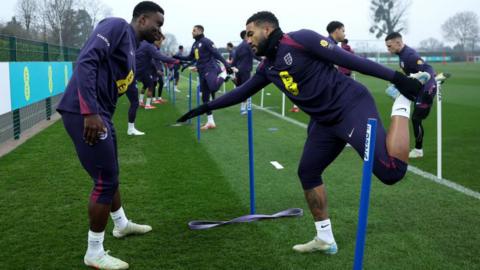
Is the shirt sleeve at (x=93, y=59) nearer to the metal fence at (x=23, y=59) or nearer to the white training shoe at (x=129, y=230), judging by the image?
the white training shoe at (x=129, y=230)

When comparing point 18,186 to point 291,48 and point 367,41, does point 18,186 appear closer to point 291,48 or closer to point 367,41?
point 291,48

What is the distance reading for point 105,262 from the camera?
391cm

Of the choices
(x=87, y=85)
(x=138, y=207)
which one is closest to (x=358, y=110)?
(x=87, y=85)

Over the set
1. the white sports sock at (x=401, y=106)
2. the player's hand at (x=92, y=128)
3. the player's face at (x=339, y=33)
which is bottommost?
the player's hand at (x=92, y=128)

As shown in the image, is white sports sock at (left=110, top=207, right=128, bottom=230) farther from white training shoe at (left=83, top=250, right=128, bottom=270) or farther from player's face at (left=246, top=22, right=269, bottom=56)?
player's face at (left=246, top=22, right=269, bottom=56)

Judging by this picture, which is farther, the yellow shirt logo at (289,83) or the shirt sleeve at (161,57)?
the shirt sleeve at (161,57)

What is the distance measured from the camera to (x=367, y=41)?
71.7 metres

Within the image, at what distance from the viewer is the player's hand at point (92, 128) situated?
11.4 ft

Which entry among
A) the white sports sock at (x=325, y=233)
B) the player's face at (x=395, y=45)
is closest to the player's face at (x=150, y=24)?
the white sports sock at (x=325, y=233)

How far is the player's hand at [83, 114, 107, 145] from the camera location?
346 cm

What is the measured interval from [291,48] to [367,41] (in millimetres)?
71599

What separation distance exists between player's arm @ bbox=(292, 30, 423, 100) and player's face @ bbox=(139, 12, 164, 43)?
115 cm

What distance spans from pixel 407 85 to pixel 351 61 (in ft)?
1.44

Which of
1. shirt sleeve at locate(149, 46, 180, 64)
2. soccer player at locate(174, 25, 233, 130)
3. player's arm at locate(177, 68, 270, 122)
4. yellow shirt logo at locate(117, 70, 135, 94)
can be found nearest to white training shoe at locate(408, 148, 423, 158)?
player's arm at locate(177, 68, 270, 122)
